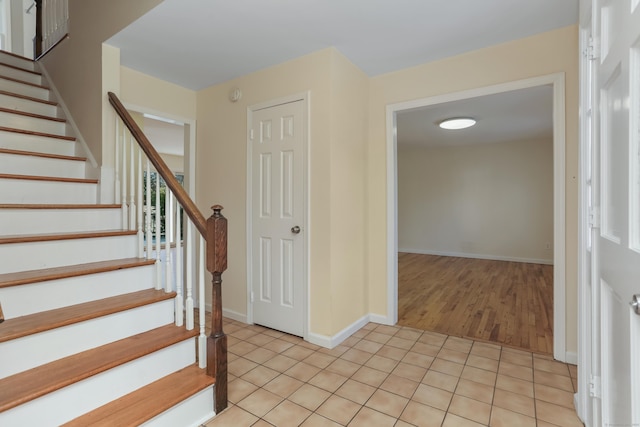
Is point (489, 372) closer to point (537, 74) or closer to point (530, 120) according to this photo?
point (537, 74)

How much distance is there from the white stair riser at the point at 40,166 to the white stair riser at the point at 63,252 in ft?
2.88

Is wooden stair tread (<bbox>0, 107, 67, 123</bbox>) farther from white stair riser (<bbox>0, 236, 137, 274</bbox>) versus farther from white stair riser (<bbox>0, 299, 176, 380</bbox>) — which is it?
white stair riser (<bbox>0, 299, 176, 380</bbox>)

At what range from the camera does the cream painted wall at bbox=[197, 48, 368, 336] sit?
2.49 metres

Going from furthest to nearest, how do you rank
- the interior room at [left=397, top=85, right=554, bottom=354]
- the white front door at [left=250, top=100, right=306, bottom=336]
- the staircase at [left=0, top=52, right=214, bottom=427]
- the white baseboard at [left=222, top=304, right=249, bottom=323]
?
the interior room at [left=397, top=85, right=554, bottom=354], the white baseboard at [left=222, top=304, right=249, bottom=323], the white front door at [left=250, top=100, right=306, bottom=336], the staircase at [left=0, top=52, right=214, bottom=427]

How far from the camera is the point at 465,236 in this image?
21.6 feet

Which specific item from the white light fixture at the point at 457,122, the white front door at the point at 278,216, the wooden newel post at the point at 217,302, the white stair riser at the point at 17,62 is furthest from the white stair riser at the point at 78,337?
the white light fixture at the point at 457,122

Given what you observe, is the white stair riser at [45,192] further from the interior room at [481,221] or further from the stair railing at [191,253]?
the interior room at [481,221]

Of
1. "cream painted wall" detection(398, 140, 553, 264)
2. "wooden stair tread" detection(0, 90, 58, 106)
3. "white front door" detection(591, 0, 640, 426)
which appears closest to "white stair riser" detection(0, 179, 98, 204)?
"wooden stair tread" detection(0, 90, 58, 106)

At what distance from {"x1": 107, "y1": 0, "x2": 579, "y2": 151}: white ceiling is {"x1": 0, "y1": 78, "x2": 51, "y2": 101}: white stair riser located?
1.00 metres

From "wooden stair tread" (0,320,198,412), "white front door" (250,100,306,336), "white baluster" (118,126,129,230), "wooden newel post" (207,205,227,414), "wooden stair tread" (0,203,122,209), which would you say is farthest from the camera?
"white front door" (250,100,306,336)

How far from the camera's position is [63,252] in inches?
72.5

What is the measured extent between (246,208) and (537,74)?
8.50 ft

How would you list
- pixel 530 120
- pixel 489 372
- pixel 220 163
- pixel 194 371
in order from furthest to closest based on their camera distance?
1. pixel 530 120
2. pixel 220 163
3. pixel 489 372
4. pixel 194 371

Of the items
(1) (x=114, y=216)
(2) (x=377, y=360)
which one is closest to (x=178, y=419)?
(2) (x=377, y=360)
